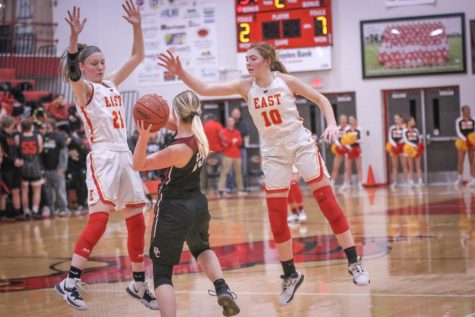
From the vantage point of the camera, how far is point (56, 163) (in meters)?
16.0

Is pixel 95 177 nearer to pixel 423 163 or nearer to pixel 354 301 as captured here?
pixel 354 301

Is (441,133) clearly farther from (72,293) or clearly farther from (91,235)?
(72,293)

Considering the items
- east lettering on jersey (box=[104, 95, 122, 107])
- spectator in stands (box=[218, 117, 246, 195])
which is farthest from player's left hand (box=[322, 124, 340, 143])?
spectator in stands (box=[218, 117, 246, 195])

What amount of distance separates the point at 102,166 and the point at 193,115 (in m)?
1.26

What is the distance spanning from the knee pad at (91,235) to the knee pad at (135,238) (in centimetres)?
22

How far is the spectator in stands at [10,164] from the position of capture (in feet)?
49.7

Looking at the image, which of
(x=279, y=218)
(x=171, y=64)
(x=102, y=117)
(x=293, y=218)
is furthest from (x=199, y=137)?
(x=293, y=218)

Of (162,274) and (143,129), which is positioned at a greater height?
(143,129)

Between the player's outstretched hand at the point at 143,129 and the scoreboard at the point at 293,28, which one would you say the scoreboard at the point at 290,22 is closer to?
the scoreboard at the point at 293,28

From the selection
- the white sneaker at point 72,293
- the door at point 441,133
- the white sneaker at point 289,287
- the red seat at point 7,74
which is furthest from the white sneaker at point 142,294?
the door at point 441,133

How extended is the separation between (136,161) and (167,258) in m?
0.65

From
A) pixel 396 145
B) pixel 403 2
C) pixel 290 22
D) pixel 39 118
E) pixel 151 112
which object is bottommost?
pixel 396 145

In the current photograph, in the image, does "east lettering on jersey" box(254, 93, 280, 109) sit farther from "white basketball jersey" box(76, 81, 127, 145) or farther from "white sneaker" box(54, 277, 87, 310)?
"white sneaker" box(54, 277, 87, 310)

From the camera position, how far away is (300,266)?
8.30 m
